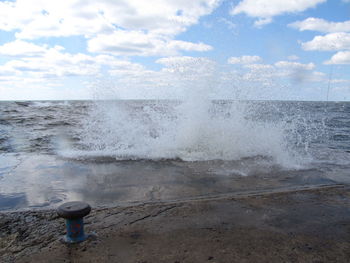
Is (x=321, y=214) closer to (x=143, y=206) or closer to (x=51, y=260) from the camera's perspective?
(x=143, y=206)

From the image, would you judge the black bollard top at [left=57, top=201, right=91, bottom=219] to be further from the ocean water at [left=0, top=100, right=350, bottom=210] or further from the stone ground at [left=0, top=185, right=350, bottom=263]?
the ocean water at [left=0, top=100, right=350, bottom=210]

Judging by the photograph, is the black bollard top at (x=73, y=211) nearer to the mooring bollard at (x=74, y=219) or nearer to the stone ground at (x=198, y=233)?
the mooring bollard at (x=74, y=219)

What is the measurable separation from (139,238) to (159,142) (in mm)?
5604

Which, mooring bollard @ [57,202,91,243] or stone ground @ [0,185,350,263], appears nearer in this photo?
stone ground @ [0,185,350,263]

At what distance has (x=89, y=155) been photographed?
786 centimetres

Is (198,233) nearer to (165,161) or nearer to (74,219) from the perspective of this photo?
(74,219)

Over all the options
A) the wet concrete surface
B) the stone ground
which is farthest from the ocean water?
the stone ground

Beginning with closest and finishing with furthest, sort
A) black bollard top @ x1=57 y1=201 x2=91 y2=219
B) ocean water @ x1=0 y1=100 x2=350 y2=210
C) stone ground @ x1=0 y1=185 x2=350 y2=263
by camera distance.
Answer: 1. stone ground @ x1=0 y1=185 x2=350 y2=263
2. black bollard top @ x1=57 y1=201 x2=91 y2=219
3. ocean water @ x1=0 y1=100 x2=350 y2=210

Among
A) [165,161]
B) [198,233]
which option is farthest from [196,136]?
[198,233]

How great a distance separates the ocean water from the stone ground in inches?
24.2

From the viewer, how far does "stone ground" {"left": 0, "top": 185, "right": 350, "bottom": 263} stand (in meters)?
2.70

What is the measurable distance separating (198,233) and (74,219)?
1364 millimetres

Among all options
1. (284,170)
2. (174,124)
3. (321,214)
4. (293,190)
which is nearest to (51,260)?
(321,214)

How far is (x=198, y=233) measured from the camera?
3145mm
